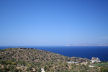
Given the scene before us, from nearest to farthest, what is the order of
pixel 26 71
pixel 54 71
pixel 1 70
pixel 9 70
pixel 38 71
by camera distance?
pixel 1 70 < pixel 9 70 < pixel 26 71 < pixel 38 71 < pixel 54 71

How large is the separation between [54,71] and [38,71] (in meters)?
3.52

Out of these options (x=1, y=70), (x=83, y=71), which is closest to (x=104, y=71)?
(x=83, y=71)

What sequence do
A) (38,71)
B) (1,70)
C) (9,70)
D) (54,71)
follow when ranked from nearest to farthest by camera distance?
(1,70)
(9,70)
(38,71)
(54,71)

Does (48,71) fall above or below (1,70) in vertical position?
below

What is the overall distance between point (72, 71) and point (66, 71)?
1300 millimetres

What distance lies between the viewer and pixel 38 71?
22.0 meters

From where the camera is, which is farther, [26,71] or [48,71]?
[48,71]

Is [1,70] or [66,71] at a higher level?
[1,70]

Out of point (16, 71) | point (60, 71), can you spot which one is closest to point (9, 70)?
point (16, 71)

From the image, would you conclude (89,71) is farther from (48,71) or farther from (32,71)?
(32,71)

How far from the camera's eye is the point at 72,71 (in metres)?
24.2

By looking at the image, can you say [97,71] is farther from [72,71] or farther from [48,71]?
[48,71]

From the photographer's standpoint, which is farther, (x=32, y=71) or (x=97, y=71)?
(x=97, y=71)

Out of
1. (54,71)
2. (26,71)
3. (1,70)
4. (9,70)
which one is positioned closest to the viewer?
(1,70)
